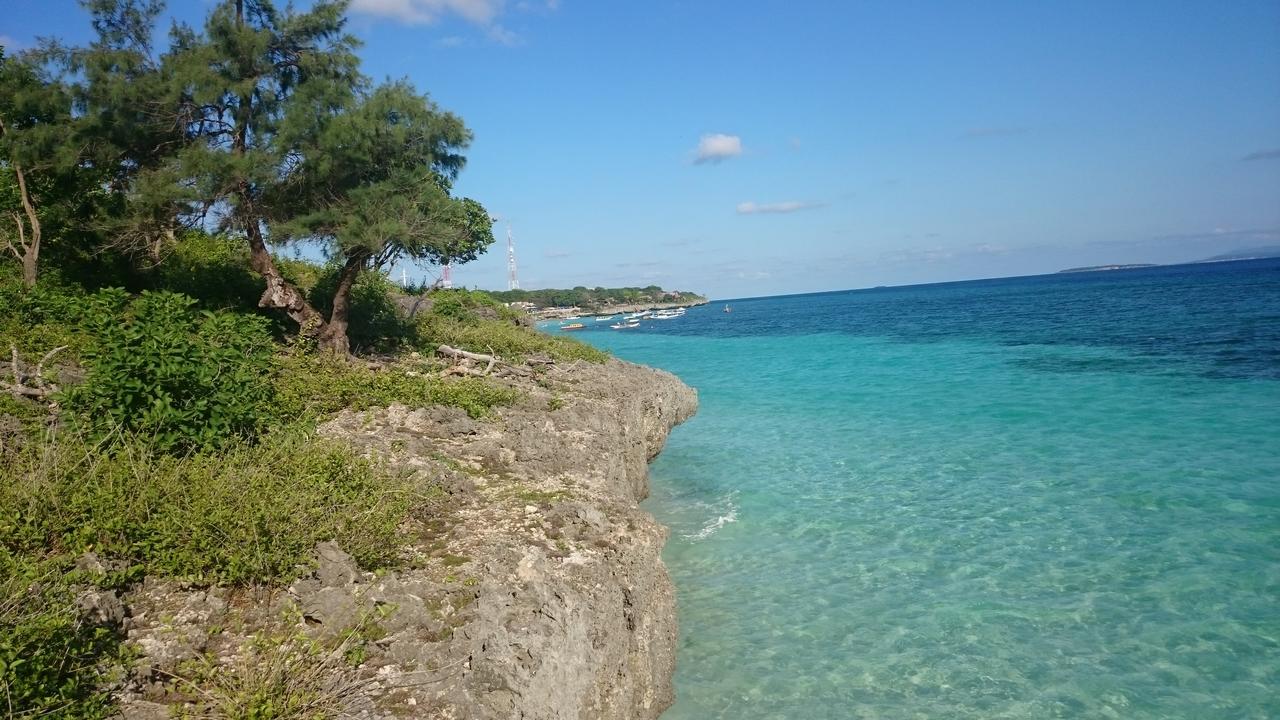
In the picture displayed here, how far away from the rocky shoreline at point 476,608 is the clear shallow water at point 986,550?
1.60m

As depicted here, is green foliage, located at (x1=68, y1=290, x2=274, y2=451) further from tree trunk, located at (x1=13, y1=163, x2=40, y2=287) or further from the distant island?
the distant island

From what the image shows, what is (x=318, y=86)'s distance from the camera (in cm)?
1397

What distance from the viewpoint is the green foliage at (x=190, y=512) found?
5309 mm

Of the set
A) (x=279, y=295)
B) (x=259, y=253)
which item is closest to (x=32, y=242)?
(x=259, y=253)

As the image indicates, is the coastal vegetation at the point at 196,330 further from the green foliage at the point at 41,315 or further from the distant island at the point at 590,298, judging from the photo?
the distant island at the point at 590,298

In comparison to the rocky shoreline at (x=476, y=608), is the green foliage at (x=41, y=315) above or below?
above

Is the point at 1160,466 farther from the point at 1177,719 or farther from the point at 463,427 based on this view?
the point at 463,427

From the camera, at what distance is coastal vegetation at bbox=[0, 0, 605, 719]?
17.4 ft

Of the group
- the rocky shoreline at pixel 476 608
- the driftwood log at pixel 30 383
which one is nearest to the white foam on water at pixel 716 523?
the rocky shoreline at pixel 476 608

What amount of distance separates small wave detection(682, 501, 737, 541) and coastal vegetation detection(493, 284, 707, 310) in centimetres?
12210

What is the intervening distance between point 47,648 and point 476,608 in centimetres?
274

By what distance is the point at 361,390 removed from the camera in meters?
11.4

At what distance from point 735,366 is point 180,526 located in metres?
33.9

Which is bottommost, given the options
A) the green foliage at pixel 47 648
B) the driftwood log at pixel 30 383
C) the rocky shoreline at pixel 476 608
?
the rocky shoreline at pixel 476 608
